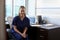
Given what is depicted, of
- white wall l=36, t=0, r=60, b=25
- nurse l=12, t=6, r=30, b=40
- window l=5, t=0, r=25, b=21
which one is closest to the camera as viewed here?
nurse l=12, t=6, r=30, b=40

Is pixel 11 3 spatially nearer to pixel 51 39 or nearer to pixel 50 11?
pixel 50 11

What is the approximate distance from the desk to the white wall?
39 centimetres

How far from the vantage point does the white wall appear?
3342mm

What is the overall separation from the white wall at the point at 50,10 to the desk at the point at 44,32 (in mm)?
390

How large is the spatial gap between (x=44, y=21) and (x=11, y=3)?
114 centimetres

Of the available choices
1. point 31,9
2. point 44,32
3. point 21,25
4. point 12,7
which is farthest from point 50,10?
point 12,7

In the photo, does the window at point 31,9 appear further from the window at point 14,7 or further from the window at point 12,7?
the window at point 12,7

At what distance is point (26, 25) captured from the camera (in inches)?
115

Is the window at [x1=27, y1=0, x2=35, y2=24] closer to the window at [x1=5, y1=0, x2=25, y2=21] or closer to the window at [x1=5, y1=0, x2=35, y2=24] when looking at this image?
the window at [x1=5, y1=0, x2=35, y2=24]

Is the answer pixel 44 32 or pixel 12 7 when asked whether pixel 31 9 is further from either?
pixel 44 32

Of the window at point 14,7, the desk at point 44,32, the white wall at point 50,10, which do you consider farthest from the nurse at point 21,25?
the window at point 14,7

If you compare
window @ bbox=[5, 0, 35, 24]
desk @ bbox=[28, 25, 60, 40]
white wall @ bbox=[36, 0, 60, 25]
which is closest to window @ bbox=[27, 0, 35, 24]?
window @ bbox=[5, 0, 35, 24]

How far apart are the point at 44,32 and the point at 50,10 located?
823 mm

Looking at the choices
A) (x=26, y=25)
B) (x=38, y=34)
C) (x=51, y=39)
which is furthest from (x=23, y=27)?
(x=51, y=39)
